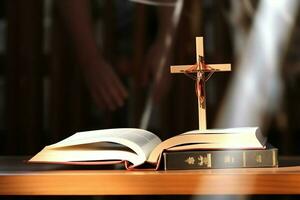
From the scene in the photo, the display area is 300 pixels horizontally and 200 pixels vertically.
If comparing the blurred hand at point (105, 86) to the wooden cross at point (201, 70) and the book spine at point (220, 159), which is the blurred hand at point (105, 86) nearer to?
the wooden cross at point (201, 70)

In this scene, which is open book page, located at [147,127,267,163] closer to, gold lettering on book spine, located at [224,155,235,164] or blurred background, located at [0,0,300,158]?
gold lettering on book spine, located at [224,155,235,164]

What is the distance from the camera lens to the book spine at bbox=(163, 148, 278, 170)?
898 mm

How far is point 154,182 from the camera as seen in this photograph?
2.74 feet

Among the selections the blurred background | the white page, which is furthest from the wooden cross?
the blurred background

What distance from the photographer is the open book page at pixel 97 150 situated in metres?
0.92

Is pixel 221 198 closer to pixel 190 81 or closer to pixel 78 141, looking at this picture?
pixel 190 81

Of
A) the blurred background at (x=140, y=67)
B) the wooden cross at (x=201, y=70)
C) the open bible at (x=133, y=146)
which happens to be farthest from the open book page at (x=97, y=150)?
the blurred background at (x=140, y=67)

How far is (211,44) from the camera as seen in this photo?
5.70 feet

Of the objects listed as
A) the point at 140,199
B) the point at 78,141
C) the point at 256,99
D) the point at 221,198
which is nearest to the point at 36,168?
the point at 78,141

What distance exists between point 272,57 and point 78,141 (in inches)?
36.0

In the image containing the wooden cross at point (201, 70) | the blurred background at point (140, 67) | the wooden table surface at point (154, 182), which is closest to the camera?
the wooden table surface at point (154, 182)

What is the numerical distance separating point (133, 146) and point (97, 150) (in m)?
0.06

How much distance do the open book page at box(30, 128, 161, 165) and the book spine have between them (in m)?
0.05

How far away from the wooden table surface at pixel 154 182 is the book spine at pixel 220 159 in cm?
2
